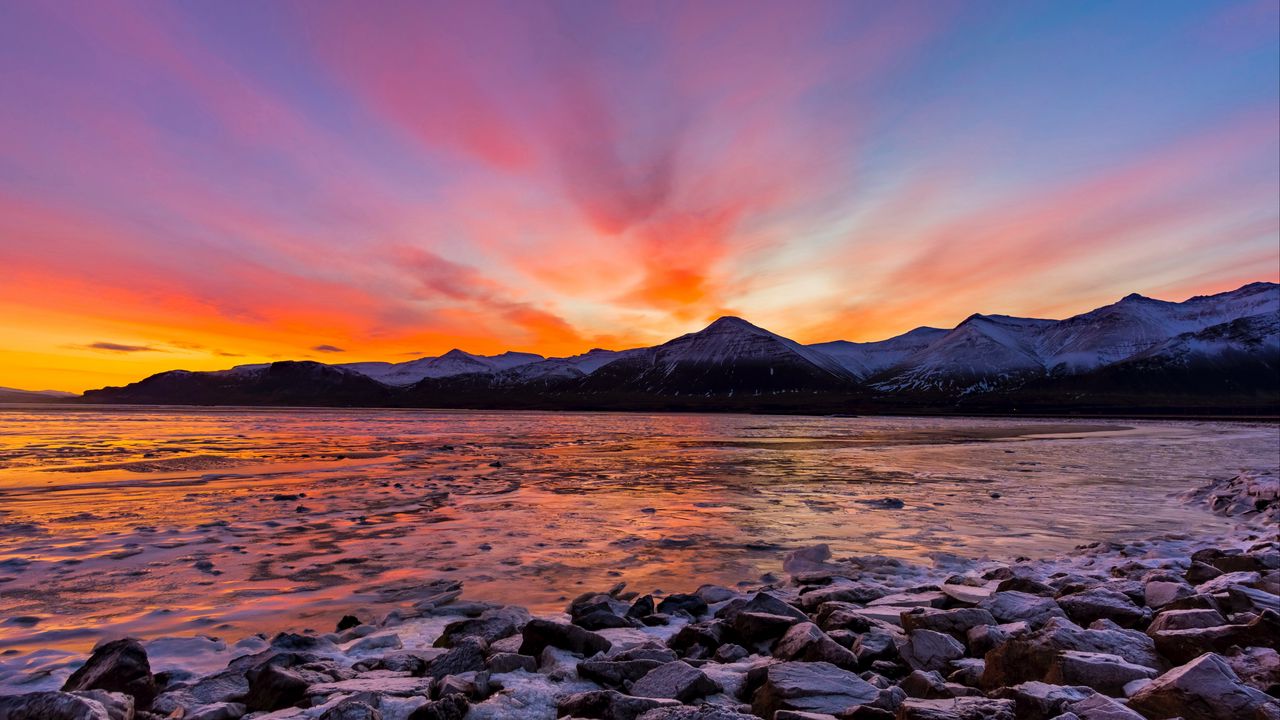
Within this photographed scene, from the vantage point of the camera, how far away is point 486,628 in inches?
259

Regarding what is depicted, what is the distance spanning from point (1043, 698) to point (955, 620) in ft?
6.63

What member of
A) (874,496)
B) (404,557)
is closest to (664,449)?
(874,496)

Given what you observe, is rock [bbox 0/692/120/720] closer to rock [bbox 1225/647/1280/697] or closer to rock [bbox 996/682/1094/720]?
rock [bbox 996/682/1094/720]

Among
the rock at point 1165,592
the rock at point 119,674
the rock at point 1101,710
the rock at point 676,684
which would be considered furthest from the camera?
the rock at point 1165,592

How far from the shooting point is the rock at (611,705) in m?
4.32

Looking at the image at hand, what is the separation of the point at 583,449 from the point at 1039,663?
3079 cm

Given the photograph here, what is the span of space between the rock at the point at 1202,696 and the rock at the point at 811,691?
1748mm

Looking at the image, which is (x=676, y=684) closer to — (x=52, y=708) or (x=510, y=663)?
(x=510, y=663)

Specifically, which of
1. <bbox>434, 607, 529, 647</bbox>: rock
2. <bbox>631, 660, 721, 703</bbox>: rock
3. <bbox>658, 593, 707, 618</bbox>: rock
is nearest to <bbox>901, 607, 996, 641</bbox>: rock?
<bbox>658, 593, 707, 618</bbox>: rock

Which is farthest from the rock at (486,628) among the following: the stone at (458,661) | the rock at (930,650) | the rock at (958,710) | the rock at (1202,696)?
the rock at (1202,696)

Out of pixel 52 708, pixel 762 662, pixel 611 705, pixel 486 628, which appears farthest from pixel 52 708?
pixel 762 662

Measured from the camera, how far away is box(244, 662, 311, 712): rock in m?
4.78

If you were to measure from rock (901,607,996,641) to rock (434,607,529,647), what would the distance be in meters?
4.18

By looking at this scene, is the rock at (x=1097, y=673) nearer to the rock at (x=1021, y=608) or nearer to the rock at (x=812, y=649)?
the rock at (x=1021, y=608)
